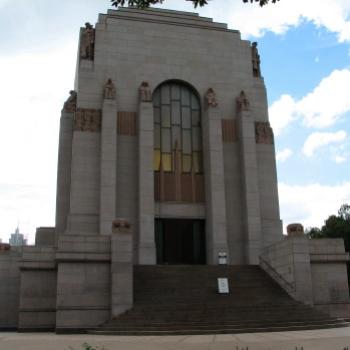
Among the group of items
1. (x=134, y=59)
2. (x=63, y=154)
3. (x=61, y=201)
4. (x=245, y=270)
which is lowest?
(x=245, y=270)

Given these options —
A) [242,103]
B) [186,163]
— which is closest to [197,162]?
[186,163]

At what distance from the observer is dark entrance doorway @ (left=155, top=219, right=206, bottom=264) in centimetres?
3275

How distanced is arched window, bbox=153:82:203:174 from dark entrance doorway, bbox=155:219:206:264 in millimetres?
3596

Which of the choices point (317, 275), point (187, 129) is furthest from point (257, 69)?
point (317, 275)

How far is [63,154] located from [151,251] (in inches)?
360

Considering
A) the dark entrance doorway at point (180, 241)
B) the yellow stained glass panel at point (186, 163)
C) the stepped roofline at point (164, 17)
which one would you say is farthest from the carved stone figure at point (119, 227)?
the stepped roofline at point (164, 17)

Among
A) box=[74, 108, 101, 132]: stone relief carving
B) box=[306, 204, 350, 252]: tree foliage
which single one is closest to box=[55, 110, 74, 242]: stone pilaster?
box=[74, 108, 101, 132]: stone relief carving

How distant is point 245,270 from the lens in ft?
89.0

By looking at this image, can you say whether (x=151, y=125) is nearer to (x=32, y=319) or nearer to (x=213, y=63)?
(x=213, y=63)

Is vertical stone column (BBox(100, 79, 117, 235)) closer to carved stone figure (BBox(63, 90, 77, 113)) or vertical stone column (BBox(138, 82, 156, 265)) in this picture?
vertical stone column (BBox(138, 82, 156, 265))

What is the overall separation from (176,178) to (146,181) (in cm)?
273

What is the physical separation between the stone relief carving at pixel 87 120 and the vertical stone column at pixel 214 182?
7.25 metres

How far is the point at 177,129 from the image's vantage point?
114ft

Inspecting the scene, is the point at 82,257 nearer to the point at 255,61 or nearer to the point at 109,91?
the point at 109,91
